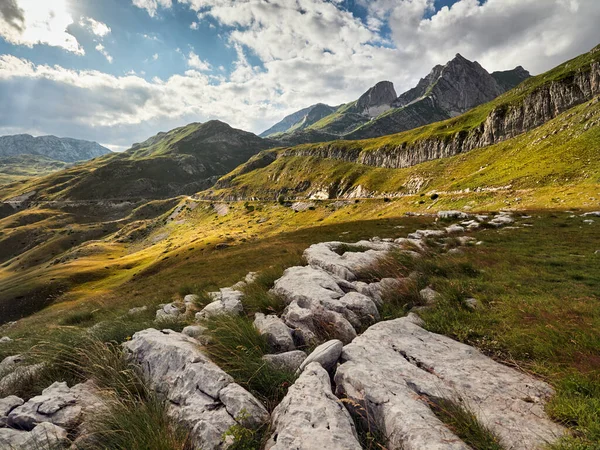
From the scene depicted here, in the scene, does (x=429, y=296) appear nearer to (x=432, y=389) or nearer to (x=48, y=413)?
Answer: (x=432, y=389)

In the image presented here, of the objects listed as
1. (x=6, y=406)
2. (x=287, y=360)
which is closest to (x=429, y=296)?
(x=287, y=360)

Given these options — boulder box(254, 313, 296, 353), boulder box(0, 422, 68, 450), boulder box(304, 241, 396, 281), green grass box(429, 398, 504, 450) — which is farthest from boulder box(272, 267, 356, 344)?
boulder box(0, 422, 68, 450)

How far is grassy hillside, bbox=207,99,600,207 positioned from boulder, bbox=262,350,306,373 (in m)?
44.9

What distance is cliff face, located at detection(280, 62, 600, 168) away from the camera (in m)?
93.5

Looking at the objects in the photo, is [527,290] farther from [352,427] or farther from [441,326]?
[352,427]

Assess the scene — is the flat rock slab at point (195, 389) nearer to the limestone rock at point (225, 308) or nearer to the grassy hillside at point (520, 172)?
the limestone rock at point (225, 308)

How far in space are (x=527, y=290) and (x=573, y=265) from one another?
6070mm

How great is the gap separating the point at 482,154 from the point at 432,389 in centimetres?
11497

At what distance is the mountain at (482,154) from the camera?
188 ft

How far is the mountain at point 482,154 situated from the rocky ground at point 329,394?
51804mm

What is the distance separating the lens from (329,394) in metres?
4.89

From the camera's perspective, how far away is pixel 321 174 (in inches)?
6142

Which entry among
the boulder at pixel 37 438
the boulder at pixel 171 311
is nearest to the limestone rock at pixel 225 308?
the boulder at pixel 171 311

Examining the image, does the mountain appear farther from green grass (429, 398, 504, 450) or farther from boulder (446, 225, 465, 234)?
green grass (429, 398, 504, 450)
